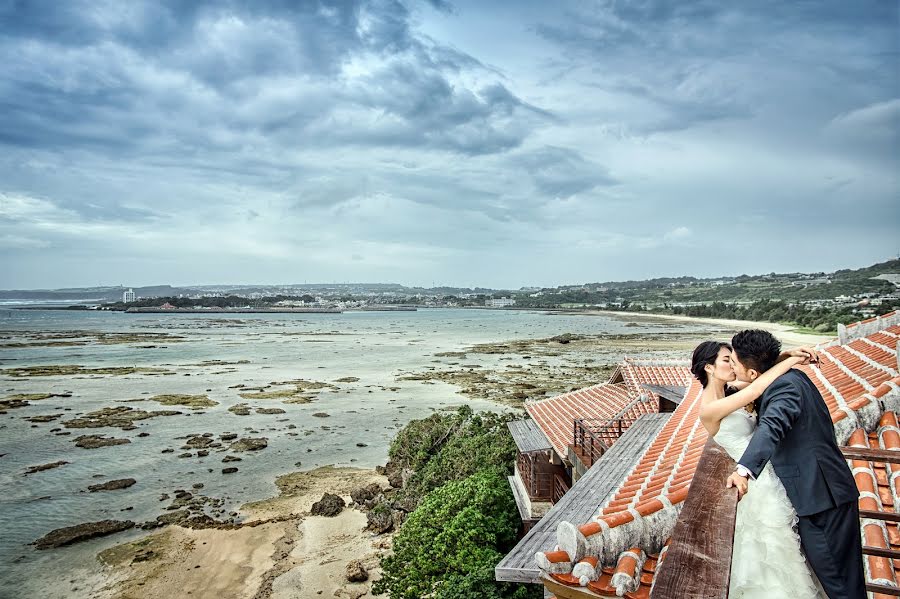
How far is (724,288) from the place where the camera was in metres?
191

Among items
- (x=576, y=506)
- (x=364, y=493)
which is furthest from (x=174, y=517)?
(x=576, y=506)

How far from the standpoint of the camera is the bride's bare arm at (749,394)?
2.80m

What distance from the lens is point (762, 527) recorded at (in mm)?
2766

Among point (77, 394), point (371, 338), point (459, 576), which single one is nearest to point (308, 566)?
point (459, 576)

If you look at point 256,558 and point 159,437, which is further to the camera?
point 159,437

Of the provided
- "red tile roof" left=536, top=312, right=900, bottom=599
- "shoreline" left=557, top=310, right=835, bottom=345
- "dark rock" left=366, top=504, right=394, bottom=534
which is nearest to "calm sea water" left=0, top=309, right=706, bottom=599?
"dark rock" left=366, top=504, right=394, bottom=534

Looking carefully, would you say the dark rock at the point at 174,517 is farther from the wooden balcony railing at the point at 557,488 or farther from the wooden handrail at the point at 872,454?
the wooden handrail at the point at 872,454

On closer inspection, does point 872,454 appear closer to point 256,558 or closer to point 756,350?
point 756,350

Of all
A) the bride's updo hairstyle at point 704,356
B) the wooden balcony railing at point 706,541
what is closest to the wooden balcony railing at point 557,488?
the bride's updo hairstyle at point 704,356

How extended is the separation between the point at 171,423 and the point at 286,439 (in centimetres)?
887

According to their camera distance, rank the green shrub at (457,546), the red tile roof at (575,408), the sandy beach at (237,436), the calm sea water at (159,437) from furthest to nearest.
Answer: the calm sea water at (159,437), the sandy beach at (237,436), the red tile roof at (575,408), the green shrub at (457,546)

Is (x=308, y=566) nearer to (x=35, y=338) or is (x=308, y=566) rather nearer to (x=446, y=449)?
(x=446, y=449)

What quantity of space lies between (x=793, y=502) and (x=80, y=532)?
22.1 m

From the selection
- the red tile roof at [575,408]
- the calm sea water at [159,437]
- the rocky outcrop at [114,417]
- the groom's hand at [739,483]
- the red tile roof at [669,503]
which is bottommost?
the calm sea water at [159,437]
